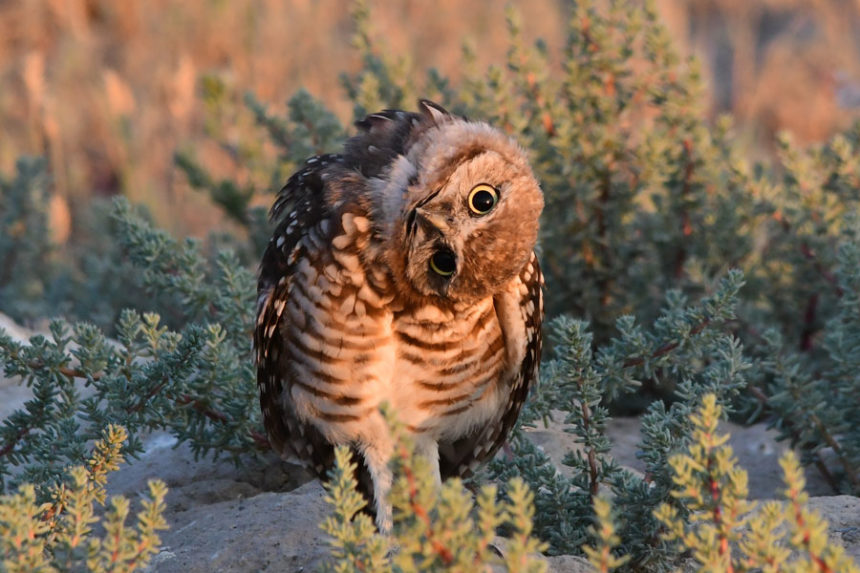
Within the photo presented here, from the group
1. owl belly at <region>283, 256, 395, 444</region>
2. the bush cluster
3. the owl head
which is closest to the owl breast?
owl belly at <region>283, 256, 395, 444</region>

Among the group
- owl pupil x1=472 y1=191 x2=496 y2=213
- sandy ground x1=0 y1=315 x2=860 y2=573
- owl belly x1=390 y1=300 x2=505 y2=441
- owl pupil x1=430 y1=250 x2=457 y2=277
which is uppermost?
owl pupil x1=472 y1=191 x2=496 y2=213

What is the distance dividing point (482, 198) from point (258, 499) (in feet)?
4.59

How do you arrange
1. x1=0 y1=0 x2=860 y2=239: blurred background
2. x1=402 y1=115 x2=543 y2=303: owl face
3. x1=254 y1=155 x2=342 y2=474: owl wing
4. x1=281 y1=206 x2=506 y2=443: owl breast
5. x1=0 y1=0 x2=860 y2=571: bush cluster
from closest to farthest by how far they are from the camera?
x1=0 y1=0 x2=860 y2=571: bush cluster < x1=402 y1=115 x2=543 y2=303: owl face < x1=281 y1=206 x2=506 y2=443: owl breast < x1=254 y1=155 x2=342 y2=474: owl wing < x1=0 y1=0 x2=860 y2=239: blurred background

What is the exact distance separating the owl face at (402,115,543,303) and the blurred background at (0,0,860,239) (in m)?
4.52

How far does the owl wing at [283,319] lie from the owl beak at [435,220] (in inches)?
15.0

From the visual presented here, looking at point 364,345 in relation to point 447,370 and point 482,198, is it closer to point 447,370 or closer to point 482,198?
point 447,370

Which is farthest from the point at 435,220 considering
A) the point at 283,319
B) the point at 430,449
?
the point at 430,449

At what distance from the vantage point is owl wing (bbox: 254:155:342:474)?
11.1ft

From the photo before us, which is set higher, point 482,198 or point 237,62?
point 237,62

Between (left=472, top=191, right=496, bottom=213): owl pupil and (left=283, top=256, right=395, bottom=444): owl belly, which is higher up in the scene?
(left=472, top=191, right=496, bottom=213): owl pupil

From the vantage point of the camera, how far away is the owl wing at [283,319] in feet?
11.1

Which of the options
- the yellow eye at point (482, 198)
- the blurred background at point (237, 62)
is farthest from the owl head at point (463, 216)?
the blurred background at point (237, 62)

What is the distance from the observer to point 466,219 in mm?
3086

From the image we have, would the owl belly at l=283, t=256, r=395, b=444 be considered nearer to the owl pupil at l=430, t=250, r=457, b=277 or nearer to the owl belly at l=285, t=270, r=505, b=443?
the owl belly at l=285, t=270, r=505, b=443
